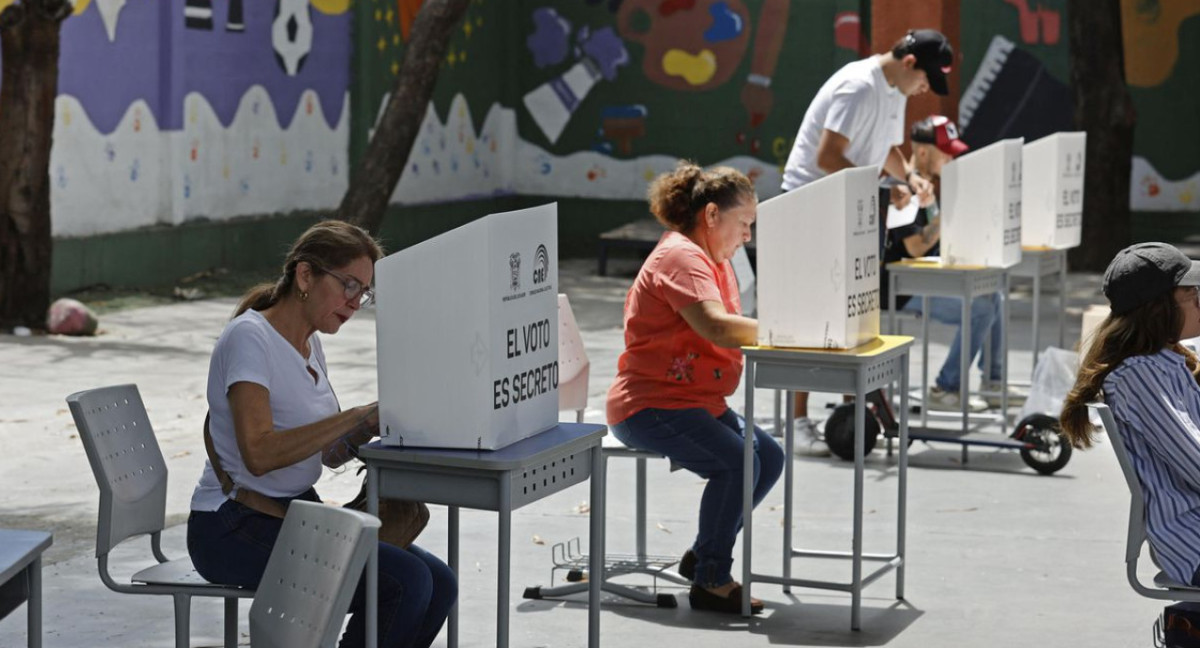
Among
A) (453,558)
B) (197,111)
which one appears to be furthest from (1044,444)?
(197,111)

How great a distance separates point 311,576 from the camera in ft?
11.6

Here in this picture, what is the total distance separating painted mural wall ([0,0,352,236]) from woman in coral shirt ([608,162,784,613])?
28.4 ft

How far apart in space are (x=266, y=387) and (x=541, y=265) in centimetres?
74

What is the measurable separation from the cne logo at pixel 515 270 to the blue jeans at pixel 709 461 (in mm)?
1803

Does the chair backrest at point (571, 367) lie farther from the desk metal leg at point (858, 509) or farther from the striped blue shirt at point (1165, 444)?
the striped blue shirt at point (1165, 444)

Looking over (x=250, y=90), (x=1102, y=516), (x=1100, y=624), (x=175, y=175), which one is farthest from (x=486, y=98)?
(x=1100, y=624)

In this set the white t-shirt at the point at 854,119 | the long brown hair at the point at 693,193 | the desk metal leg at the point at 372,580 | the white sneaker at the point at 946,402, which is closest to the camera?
the desk metal leg at the point at 372,580

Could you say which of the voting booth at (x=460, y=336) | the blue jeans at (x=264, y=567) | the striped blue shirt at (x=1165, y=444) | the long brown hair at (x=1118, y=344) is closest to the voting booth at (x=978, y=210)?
the long brown hair at (x=1118, y=344)

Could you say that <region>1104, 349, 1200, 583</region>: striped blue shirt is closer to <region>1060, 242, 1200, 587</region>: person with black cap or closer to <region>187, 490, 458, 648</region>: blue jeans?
<region>1060, 242, 1200, 587</region>: person with black cap

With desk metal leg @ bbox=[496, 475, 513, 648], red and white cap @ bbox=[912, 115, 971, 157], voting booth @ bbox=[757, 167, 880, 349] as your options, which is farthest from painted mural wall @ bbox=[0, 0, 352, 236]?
desk metal leg @ bbox=[496, 475, 513, 648]

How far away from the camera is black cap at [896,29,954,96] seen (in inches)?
348

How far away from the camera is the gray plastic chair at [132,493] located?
14.7 feet

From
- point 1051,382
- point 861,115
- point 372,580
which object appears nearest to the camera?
point 372,580

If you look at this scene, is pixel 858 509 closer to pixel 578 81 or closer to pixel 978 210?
pixel 978 210
